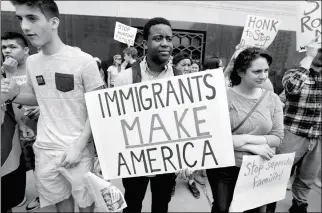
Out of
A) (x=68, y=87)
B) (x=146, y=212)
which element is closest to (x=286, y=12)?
(x=146, y=212)

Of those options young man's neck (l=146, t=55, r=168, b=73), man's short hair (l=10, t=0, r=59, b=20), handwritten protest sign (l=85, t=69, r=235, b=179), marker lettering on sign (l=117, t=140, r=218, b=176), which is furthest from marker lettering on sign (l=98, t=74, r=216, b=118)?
man's short hair (l=10, t=0, r=59, b=20)

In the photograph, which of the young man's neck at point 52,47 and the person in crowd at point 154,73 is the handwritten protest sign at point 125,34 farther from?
the young man's neck at point 52,47

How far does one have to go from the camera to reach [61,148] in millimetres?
1710

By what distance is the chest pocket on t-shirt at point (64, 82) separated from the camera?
1603 mm

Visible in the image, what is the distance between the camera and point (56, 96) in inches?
65.2

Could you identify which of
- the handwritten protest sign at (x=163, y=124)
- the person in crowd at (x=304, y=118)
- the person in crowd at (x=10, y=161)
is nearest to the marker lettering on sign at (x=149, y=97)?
the handwritten protest sign at (x=163, y=124)

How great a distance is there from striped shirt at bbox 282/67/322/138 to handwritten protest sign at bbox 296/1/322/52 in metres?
0.37

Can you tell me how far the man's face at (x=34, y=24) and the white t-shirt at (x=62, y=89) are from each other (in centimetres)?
12

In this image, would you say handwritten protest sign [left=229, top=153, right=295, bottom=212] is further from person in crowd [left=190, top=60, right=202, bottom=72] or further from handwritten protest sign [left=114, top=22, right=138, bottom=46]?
handwritten protest sign [left=114, top=22, right=138, bottom=46]

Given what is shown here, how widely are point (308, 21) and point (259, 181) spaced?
1.29 meters

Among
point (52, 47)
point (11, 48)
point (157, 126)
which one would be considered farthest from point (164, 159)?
point (11, 48)

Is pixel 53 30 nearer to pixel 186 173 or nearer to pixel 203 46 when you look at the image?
pixel 186 173

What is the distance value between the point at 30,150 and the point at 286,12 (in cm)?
457

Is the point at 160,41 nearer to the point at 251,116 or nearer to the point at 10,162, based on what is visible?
the point at 251,116
